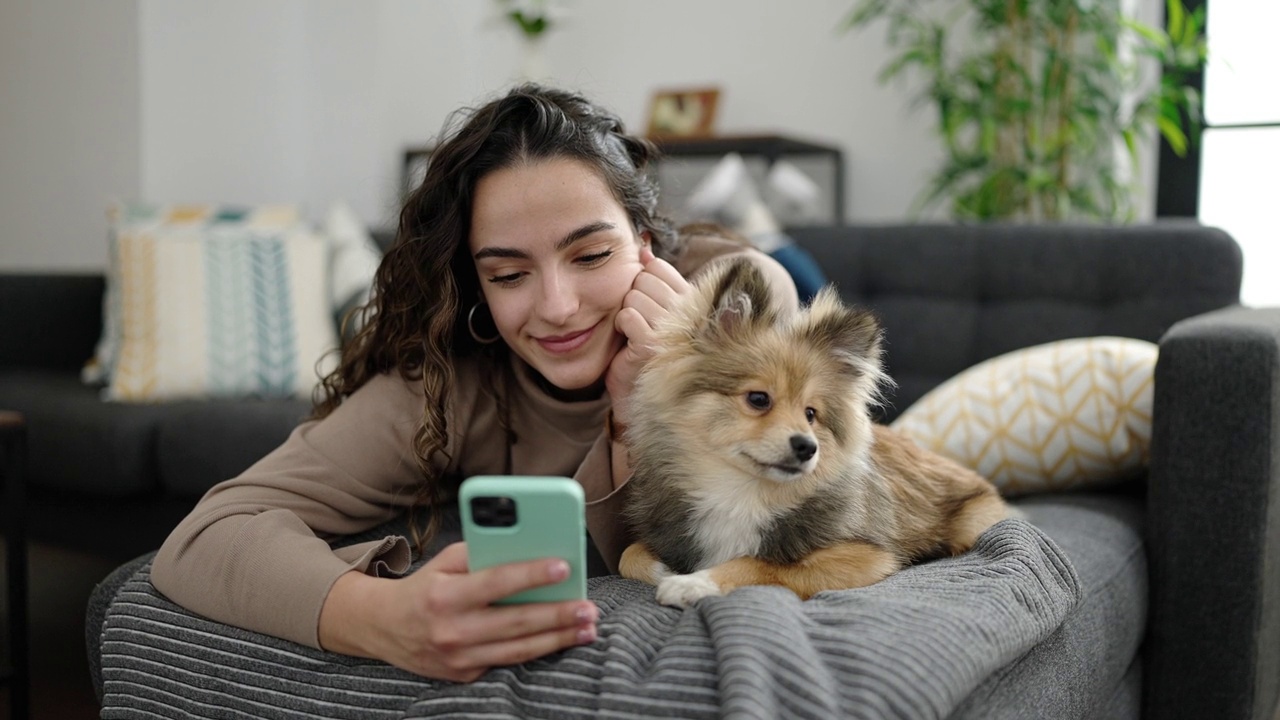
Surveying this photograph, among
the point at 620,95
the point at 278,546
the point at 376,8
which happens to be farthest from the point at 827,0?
the point at 278,546

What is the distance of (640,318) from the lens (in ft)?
5.19

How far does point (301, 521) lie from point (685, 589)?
22.4 inches

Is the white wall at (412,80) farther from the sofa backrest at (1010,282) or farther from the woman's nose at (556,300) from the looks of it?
the woman's nose at (556,300)

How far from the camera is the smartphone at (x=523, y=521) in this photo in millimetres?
1080

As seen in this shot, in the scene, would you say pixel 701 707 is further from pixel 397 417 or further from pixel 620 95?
pixel 620 95

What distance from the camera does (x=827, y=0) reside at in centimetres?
494

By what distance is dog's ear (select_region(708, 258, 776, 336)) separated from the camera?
1.46 m

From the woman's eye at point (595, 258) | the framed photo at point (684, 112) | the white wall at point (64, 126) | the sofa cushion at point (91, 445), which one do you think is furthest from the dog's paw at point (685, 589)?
the white wall at point (64, 126)

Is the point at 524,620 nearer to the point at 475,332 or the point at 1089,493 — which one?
the point at 475,332

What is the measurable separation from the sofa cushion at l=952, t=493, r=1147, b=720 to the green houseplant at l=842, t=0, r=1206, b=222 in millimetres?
2046

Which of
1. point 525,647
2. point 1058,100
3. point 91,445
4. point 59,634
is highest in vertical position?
point 1058,100

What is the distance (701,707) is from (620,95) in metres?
4.79

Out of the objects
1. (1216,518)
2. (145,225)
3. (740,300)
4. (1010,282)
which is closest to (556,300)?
(740,300)

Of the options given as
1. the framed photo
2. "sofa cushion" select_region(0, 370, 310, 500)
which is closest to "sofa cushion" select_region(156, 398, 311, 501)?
"sofa cushion" select_region(0, 370, 310, 500)
